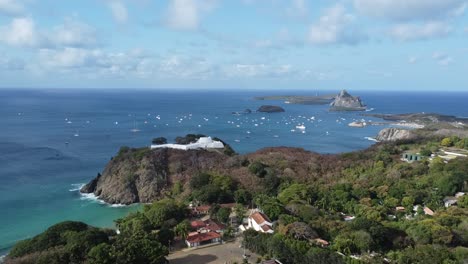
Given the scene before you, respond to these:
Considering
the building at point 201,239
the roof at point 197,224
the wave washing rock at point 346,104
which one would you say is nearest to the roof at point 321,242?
the building at point 201,239

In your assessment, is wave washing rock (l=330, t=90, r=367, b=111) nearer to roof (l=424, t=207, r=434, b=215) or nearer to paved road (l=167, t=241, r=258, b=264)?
roof (l=424, t=207, r=434, b=215)

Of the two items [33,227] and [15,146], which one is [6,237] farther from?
[15,146]

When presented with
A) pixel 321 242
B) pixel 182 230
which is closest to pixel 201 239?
pixel 182 230

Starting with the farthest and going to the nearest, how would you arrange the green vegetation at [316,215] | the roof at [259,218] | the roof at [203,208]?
the roof at [203,208] < the roof at [259,218] < the green vegetation at [316,215]

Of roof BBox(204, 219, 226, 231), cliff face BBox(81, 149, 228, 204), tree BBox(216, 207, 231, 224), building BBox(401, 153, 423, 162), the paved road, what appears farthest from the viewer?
building BBox(401, 153, 423, 162)

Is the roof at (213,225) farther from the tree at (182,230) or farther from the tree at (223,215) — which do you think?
the tree at (182,230)

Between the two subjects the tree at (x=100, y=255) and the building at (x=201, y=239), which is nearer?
the tree at (x=100, y=255)

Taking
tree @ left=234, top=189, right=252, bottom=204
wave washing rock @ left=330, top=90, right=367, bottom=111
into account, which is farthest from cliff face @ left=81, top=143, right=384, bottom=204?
wave washing rock @ left=330, top=90, right=367, bottom=111
